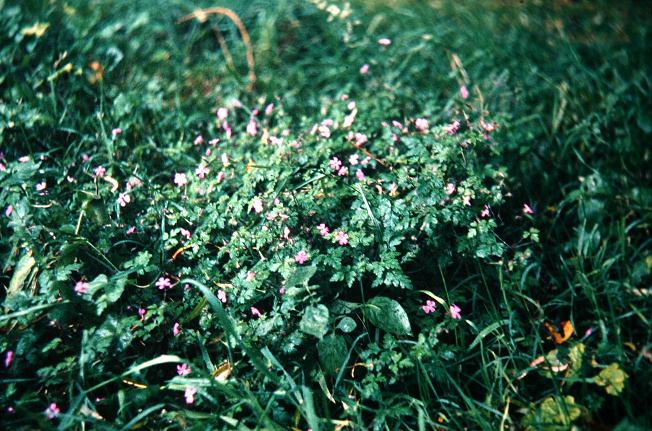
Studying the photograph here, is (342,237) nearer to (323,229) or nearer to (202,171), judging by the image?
(323,229)

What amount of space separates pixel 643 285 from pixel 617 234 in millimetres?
241

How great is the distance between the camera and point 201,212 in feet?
5.82

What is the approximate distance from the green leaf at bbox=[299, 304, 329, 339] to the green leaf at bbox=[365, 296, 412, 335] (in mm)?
188

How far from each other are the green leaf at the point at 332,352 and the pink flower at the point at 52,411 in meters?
0.81

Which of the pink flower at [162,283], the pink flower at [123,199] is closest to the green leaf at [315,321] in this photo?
the pink flower at [162,283]

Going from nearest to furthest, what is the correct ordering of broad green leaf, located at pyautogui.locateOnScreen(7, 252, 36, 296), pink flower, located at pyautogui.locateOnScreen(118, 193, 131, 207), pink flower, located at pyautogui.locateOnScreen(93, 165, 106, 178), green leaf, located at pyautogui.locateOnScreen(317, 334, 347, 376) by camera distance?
green leaf, located at pyautogui.locateOnScreen(317, 334, 347, 376) < broad green leaf, located at pyautogui.locateOnScreen(7, 252, 36, 296) < pink flower, located at pyautogui.locateOnScreen(118, 193, 131, 207) < pink flower, located at pyautogui.locateOnScreen(93, 165, 106, 178)

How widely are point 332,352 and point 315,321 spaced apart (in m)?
0.14

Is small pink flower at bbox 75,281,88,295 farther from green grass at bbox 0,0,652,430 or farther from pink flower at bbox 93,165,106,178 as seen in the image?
pink flower at bbox 93,165,106,178

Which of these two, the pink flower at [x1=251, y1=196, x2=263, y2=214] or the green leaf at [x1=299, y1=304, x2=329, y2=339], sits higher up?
the pink flower at [x1=251, y1=196, x2=263, y2=214]

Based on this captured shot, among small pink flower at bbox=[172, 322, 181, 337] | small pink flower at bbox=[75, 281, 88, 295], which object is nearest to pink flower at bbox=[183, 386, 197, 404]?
small pink flower at bbox=[172, 322, 181, 337]

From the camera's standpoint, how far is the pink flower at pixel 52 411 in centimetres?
137

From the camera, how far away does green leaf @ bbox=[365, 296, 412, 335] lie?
154cm

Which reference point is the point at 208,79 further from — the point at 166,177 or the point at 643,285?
the point at 643,285

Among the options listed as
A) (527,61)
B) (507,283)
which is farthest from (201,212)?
(527,61)
